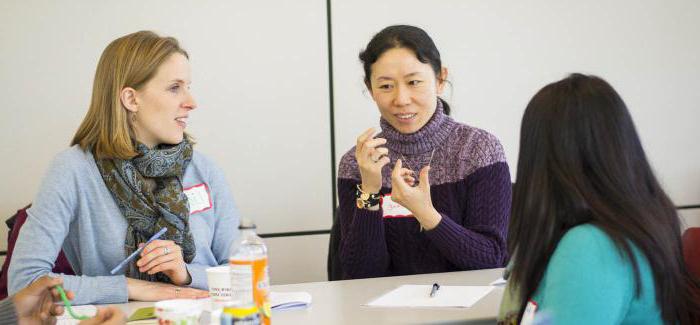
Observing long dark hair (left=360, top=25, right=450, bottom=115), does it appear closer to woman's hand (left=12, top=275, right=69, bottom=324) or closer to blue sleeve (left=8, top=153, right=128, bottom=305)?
blue sleeve (left=8, top=153, right=128, bottom=305)

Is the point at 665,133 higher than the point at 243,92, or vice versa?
the point at 243,92

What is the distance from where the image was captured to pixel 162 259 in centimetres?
204

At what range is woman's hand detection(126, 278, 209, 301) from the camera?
1994 mm

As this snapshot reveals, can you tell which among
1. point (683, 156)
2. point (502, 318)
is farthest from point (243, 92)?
point (683, 156)

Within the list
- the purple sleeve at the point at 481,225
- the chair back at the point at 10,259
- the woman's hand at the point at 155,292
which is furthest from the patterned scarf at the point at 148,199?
the purple sleeve at the point at 481,225

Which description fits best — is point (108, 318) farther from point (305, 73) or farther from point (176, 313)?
point (305, 73)

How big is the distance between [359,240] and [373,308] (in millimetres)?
525

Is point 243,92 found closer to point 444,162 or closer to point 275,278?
point 275,278

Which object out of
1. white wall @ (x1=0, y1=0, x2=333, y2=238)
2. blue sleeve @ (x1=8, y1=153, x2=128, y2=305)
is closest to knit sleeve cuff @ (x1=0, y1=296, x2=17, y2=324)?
blue sleeve @ (x1=8, y1=153, x2=128, y2=305)

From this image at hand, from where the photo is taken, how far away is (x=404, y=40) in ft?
7.86

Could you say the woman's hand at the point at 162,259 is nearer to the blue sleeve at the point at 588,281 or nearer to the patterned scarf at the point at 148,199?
the patterned scarf at the point at 148,199

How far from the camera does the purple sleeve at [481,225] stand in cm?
220

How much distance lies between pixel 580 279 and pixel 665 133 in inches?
106

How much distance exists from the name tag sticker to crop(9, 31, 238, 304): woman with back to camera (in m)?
0.56
